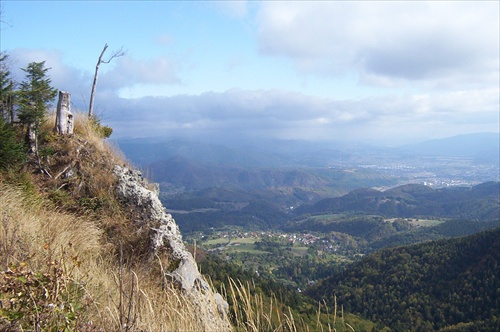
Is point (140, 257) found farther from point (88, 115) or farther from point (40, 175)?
point (88, 115)

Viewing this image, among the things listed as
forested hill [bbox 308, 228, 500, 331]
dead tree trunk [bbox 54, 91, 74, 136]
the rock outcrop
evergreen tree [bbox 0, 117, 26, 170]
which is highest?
dead tree trunk [bbox 54, 91, 74, 136]

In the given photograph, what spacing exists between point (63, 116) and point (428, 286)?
202 feet

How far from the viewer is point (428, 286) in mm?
54219

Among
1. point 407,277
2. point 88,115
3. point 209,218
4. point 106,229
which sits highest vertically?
point 88,115

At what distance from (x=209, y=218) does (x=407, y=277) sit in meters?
135

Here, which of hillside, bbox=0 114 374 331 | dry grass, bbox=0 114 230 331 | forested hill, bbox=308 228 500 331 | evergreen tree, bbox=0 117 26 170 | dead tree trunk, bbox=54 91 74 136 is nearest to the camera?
dry grass, bbox=0 114 230 331

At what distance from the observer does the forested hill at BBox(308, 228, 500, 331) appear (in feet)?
141

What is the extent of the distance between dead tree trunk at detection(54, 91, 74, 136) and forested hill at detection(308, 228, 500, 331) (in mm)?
41506

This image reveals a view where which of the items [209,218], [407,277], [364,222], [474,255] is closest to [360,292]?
[407,277]

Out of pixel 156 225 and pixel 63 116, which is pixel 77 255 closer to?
pixel 156 225

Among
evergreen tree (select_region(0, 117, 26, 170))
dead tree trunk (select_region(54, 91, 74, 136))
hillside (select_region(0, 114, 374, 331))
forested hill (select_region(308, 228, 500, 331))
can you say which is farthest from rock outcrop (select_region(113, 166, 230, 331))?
forested hill (select_region(308, 228, 500, 331))

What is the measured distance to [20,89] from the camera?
819 cm

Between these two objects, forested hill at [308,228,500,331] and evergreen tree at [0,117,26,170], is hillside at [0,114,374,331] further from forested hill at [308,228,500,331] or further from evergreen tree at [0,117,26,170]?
forested hill at [308,228,500,331]

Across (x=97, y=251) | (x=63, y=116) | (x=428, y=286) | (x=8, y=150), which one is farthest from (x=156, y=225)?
(x=428, y=286)
